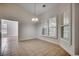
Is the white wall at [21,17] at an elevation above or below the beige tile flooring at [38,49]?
above

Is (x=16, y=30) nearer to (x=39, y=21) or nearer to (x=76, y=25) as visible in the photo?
(x=39, y=21)

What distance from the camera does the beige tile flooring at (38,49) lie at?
1.84 m

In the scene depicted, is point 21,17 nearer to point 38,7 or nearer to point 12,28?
point 12,28

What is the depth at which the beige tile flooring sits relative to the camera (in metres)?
1.84

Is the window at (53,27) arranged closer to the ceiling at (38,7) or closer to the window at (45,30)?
the window at (45,30)

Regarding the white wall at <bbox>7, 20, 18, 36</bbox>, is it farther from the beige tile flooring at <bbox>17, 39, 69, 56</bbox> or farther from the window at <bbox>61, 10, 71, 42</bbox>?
the window at <bbox>61, 10, 71, 42</bbox>

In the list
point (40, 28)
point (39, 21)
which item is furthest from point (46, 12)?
point (40, 28)

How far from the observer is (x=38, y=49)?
74.2 inches

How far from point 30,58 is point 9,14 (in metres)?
1.05

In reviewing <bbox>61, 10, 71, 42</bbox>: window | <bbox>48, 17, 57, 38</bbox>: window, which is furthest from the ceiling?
<bbox>61, 10, 71, 42</bbox>: window

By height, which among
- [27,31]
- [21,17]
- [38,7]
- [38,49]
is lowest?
[38,49]

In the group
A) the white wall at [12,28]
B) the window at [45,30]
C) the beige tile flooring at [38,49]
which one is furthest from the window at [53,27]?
the white wall at [12,28]

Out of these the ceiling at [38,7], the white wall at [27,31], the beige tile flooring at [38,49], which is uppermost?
the ceiling at [38,7]

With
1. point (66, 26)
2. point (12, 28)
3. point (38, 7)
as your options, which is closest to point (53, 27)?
point (66, 26)
